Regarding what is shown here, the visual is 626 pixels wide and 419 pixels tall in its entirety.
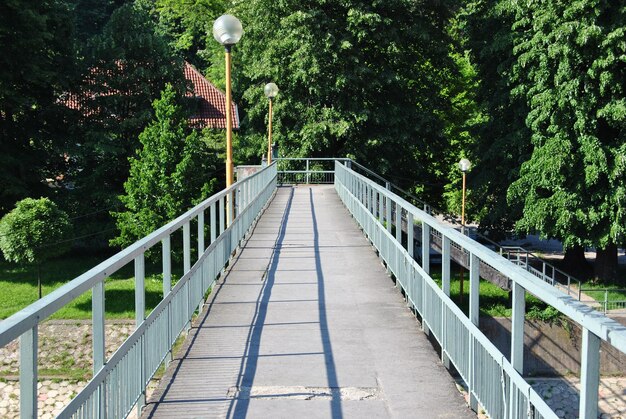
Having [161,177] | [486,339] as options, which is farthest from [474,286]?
[161,177]

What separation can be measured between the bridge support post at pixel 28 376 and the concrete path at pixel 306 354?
2.19 meters

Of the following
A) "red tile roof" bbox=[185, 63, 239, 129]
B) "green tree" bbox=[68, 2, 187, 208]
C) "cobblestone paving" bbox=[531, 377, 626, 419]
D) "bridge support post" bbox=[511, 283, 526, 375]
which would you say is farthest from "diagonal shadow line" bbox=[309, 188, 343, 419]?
"red tile roof" bbox=[185, 63, 239, 129]

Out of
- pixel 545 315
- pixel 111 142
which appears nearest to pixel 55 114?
pixel 111 142

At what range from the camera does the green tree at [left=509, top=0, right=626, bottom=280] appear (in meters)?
25.7

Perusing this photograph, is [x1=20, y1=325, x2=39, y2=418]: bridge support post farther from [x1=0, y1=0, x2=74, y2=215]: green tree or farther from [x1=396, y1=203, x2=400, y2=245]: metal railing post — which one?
[x1=0, y1=0, x2=74, y2=215]: green tree

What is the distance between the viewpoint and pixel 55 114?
4075 cm

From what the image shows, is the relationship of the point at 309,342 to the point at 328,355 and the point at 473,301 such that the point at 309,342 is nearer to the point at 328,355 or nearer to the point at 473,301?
the point at 328,355

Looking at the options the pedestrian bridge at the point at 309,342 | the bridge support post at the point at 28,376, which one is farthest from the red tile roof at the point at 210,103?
the bridge support post at the point at 28,376

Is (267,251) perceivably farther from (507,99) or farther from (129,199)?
(129,199)

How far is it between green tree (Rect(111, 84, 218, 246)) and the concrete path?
24.7 metres

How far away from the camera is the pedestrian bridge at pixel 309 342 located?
438cm

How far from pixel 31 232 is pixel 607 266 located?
2383cm

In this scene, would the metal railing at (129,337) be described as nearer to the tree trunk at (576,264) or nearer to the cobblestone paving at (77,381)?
the cobblestone paving at (77,381)

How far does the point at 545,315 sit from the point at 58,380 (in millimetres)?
16195
